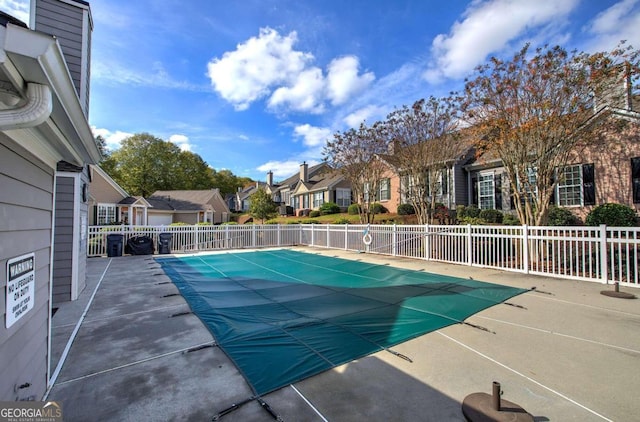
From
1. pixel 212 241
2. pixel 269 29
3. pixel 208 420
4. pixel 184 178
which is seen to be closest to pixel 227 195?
pixel 184 178

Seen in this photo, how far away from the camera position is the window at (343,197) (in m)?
27.1

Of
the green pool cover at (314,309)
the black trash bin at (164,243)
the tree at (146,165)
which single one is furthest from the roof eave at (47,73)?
the tree at (146,165)

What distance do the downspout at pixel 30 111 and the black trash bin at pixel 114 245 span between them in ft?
39.1

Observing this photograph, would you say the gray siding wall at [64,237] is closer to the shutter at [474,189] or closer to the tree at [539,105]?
the tree at [539,105]

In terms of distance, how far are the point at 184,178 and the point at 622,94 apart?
42799 millimetres

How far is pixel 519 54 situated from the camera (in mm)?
8023

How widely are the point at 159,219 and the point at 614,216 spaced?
108ft

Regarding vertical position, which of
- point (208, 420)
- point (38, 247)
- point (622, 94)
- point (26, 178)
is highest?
point (622, 94)

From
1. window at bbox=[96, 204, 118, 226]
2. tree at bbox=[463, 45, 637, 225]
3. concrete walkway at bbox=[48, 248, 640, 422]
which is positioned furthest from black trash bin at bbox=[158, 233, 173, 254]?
window at bbox=[96, 204, 118, 226]

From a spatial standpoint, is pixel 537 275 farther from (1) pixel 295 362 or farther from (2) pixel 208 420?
(2) pixel 208 420

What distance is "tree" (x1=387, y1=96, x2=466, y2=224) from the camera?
11227 millimetres

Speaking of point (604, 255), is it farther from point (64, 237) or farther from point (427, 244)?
point (64, 237)

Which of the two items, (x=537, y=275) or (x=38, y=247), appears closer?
(x=38, y=247)

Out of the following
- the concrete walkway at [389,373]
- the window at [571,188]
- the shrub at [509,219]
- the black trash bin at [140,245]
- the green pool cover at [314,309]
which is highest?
the window at [571,188]
